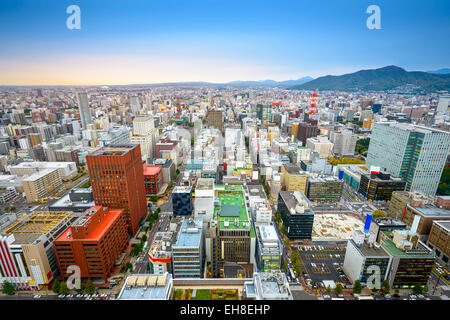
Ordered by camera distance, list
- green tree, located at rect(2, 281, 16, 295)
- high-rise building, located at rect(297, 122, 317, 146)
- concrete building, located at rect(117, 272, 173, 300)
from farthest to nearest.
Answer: high-rise building, located at rect(297, 122, 317, 146) < green tree, located at rect(2, 281, 16, 295) < concrete building, located at rect(117, 272, 173, 300)

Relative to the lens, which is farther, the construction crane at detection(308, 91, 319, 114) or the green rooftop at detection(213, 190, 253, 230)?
the construction crane at detection(308, 91, 319, 114)

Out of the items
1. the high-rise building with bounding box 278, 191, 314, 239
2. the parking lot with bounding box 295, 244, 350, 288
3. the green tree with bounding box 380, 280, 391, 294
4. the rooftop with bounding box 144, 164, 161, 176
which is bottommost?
the parking lot with bounding box 295, 244, 350, 288

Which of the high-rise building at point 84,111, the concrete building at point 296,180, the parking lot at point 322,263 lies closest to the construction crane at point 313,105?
the concrete building at point 296,180

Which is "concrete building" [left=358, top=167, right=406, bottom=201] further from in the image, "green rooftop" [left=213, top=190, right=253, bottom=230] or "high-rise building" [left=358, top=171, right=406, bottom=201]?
"green rooftop" [left=213, top=190, right=253, bottom=230]

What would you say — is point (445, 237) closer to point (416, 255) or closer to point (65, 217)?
point (416, 255)

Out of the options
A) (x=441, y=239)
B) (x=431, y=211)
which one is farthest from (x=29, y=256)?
(x=431, y=211)

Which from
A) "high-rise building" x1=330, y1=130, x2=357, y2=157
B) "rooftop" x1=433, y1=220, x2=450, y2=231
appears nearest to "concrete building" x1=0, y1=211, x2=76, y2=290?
"rooftop" x1=433, y1=220, x2=450, y2=231

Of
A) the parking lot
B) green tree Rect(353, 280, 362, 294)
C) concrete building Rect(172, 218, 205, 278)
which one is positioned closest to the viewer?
concrete building Rect(172, 218, 205, 278)
